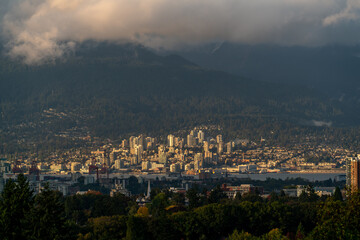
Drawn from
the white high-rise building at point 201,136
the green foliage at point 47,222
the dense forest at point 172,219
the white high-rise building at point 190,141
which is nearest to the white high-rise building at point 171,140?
the white high-rise building at point 190,141

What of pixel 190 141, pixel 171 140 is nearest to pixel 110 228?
pixel 171 140

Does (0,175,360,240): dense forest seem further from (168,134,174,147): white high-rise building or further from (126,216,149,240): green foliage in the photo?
(168,134,174,147): white high-rise building

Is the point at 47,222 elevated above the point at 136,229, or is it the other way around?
the point at 47,222

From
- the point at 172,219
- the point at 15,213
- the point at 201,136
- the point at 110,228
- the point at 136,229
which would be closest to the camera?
the point at 15,213

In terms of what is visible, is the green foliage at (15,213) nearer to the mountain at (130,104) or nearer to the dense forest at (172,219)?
the dense forest at (172,219)

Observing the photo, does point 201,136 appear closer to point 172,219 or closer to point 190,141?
point 190,141

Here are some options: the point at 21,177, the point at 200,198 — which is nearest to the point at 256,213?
the point at 200,198

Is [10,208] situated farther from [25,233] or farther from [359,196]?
[359,196]

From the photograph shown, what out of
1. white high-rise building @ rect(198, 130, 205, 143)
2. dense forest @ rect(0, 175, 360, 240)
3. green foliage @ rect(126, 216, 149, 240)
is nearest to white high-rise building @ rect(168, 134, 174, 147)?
white high-rise building @ rect(198, 130, 205, 143)
